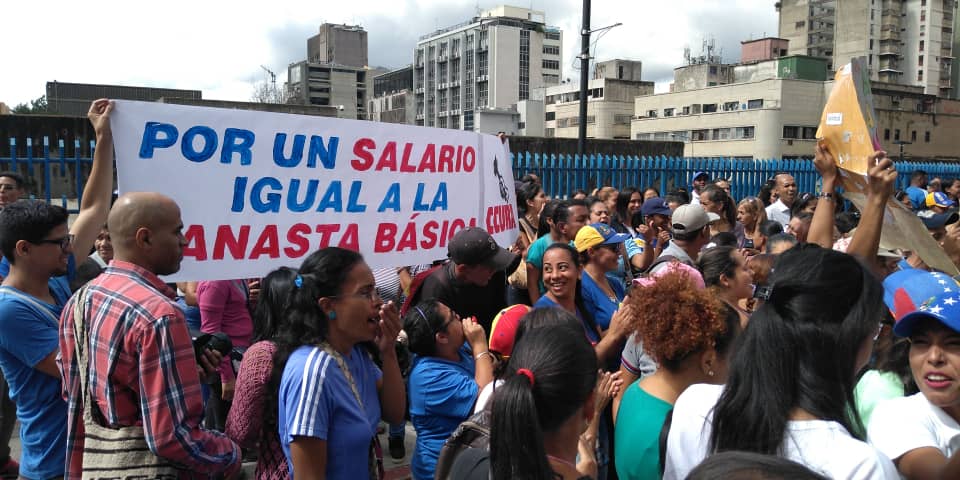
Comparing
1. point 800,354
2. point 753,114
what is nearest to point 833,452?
point 800,354

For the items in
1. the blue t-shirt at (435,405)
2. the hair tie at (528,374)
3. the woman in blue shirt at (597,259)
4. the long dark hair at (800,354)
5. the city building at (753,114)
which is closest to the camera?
the long dark hair at (800,354)

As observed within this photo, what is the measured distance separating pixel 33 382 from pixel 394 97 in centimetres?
13364

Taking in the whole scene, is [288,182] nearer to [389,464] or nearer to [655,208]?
[389,464]

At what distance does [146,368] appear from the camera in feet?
7.36

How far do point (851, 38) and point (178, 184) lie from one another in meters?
98.2

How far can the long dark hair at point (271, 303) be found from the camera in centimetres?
313

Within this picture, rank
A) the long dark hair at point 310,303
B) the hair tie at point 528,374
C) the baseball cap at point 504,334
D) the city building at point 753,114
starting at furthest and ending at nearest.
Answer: the city building at point 753,114 < the baseball cap at point 504,334 < the long dark hair at point 310,303 < the hair tie at point 528,374

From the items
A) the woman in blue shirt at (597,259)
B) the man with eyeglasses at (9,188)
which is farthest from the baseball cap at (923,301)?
the man with eyeglasses at (9,188)

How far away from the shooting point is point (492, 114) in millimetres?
70188

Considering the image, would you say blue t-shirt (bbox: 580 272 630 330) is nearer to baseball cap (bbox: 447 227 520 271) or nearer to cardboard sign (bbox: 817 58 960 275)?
baseball cap (bbox: 447 227 520 271)

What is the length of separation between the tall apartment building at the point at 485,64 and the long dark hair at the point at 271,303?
112311 mm

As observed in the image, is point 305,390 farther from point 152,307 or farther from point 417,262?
point 417,262

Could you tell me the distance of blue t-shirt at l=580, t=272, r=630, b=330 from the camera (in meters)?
4.30

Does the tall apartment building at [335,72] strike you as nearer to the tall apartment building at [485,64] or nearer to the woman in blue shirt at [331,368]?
the tall apartment building at [485,64]
